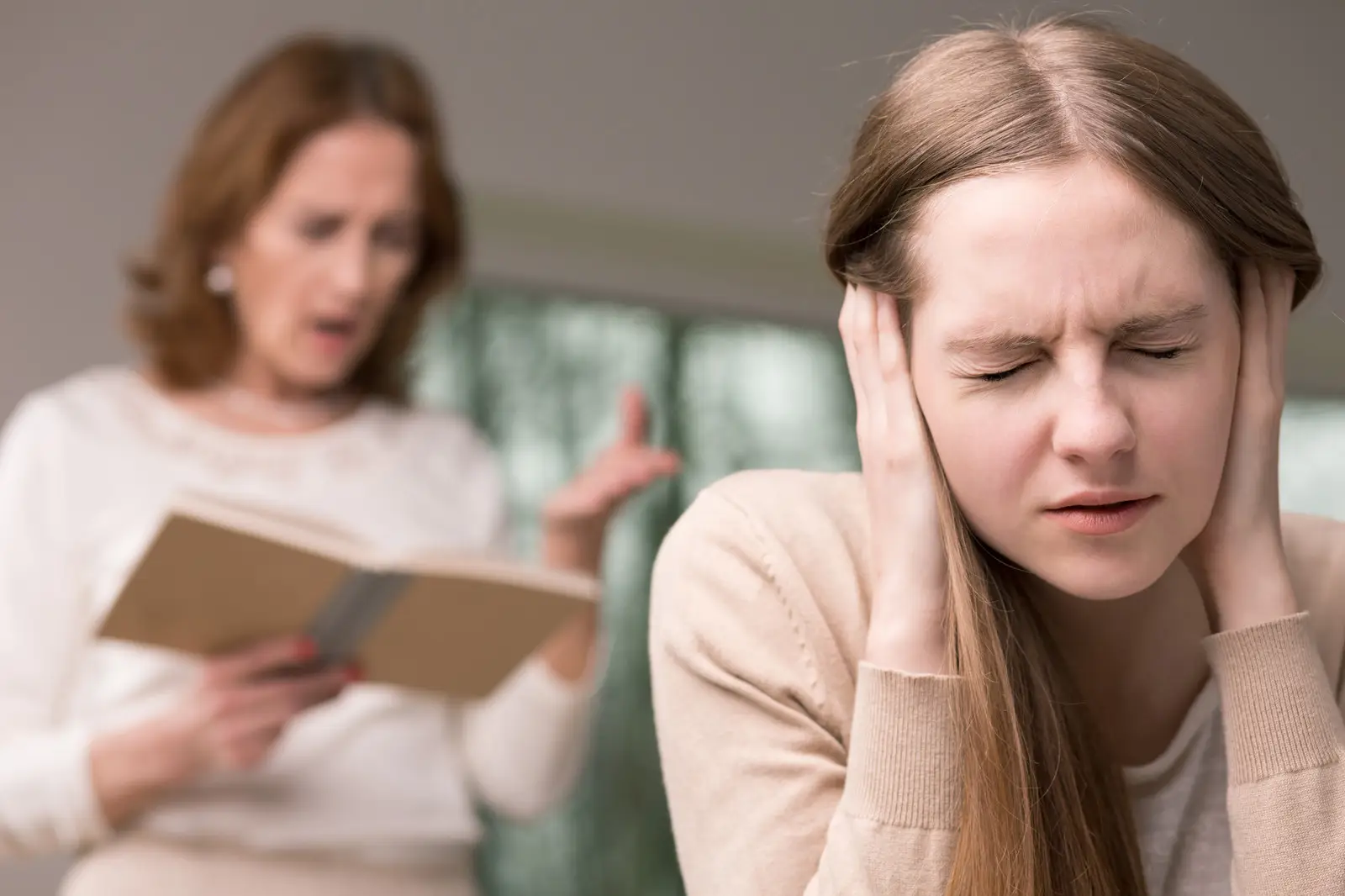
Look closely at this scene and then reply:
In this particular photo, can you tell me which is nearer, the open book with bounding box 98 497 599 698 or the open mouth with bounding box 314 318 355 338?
the open book with bounding box 98 497 599 698

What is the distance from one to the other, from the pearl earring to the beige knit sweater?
1211 millimetres

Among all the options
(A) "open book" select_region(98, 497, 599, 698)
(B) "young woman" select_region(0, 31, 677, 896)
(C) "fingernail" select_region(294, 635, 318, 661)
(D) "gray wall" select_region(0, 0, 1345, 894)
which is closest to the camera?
(A) "open book" select_region(98, 497, 599, 698)

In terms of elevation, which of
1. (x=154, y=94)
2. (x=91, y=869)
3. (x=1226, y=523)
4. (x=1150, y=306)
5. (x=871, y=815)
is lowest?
(x=91, y=869)

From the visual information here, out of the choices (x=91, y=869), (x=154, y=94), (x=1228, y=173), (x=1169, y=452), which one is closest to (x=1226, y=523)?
(x=1169, y=452)

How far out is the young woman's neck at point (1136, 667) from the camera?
3.49 feet

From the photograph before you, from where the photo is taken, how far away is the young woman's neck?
106cm

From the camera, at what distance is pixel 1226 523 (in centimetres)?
97

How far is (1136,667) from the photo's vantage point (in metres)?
1.07

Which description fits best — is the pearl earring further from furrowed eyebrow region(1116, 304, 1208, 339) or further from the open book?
furrowed eyebrow region(1116, 304, 1208, 339)

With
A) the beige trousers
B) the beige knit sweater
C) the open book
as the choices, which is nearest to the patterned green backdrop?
the beige trousers

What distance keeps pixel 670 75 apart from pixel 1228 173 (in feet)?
5.60

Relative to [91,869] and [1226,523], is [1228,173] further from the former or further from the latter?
[91,869]

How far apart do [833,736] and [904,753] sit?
0.29ft

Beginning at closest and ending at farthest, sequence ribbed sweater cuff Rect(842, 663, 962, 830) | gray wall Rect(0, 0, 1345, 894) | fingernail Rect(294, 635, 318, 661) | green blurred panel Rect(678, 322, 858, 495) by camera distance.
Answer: ribbed sweater cuff Rect(842, 663, 962, 830)
fingernail Rect(294, 635, 318, 661)
gray wall Rect(0, 0, 1345, 894)
green blurred panel Rect(678, 322, 858, 495)
